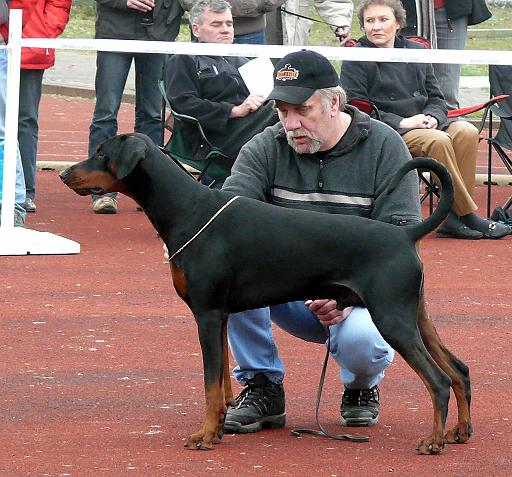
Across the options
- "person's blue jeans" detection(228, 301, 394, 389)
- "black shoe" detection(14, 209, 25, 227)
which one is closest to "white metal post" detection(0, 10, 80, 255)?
"black shoe" detection(14, 209, 25, 227)

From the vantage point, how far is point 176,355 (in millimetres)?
6828

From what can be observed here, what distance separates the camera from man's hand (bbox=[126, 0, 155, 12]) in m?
10.6

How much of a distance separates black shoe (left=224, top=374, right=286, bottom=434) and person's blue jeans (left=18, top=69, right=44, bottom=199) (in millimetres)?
5083

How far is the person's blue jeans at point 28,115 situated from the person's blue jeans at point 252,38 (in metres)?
1.58

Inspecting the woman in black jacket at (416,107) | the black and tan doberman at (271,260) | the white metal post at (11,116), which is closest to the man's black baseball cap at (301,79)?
the black and tan doberman at (271,260)

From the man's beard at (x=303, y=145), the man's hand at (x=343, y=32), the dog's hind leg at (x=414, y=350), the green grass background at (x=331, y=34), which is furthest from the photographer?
the green grass background at (x=331, y=34)

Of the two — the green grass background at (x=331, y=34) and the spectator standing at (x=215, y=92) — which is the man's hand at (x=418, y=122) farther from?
the green grass background at (x=331, y=34)

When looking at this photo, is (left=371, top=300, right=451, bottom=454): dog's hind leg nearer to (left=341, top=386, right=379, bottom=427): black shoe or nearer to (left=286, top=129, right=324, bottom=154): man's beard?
(left=341, top=386, right=379, bottom=427): black shoe

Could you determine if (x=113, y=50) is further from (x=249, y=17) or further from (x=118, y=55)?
(x=249, y=17)

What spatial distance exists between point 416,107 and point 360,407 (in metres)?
4.88

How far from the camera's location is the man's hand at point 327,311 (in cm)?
547

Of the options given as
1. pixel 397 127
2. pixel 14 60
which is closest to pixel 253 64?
pixel 397 127

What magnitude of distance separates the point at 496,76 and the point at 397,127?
1685mm

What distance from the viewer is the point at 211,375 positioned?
527 centimetres
